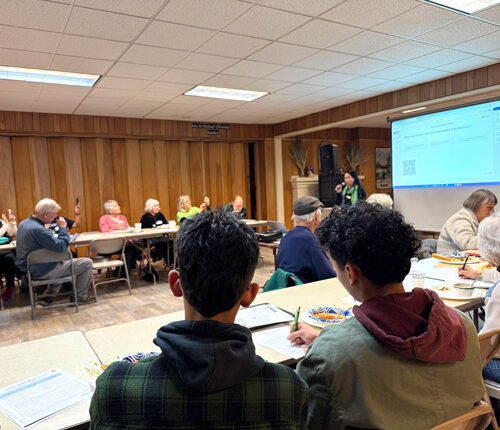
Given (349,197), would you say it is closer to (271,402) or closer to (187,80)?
(187,80)

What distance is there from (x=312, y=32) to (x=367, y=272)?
3.10 meters

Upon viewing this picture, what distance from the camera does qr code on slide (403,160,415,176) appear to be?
→ 205 inches

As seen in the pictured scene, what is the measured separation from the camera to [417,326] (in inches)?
38.7

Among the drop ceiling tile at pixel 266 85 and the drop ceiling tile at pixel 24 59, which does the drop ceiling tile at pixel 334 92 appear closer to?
the drop ceiling tile at pixel 266 85

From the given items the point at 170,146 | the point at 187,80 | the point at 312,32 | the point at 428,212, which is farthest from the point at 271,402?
the point at 170,146

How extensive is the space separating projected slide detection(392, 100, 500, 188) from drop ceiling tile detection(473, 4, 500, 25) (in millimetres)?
1012

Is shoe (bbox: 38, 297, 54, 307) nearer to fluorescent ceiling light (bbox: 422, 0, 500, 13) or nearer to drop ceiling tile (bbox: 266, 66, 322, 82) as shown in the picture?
drop ceiling tile (bbox: 266, 66, 322, 82)

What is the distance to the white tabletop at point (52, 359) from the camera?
109 centimetres

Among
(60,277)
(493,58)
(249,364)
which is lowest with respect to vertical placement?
(60,277)

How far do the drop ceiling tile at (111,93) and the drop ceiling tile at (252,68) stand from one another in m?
1.62

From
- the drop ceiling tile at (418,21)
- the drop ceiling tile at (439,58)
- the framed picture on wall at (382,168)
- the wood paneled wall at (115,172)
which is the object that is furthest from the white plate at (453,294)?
the framed picture on wall at (382,168)

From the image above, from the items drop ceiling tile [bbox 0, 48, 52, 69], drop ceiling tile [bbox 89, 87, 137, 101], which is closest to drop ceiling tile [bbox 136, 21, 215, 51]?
drop ceiling tile [bbox 0, 48, 52, 69]

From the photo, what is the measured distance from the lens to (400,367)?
95 cm

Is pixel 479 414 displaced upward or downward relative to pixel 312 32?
downward
